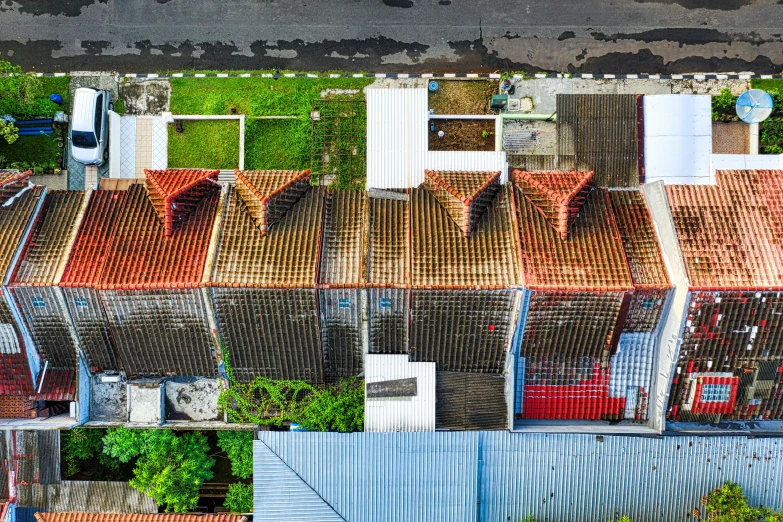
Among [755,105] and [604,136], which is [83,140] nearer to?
[604,136]

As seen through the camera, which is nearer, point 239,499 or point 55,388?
point 55,388

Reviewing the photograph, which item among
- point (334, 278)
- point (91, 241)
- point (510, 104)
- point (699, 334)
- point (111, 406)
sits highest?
point (510, 104)

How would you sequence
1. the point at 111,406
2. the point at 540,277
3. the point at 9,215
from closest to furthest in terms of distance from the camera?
1. the point at 540,277
2. the point at 9,215
3. the point at 111,406

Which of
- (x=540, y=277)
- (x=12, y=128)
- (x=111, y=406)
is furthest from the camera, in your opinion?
(x=12, y=128)

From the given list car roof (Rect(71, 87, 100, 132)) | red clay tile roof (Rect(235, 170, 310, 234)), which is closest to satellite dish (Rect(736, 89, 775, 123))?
red clay tile roof (Rect(235, 170, 310, 234))

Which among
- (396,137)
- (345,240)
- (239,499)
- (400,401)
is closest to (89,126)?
(345,240)

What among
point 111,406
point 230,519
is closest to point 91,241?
point 111,406

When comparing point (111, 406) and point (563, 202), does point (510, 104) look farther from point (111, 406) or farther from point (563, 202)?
point (111, 406)
